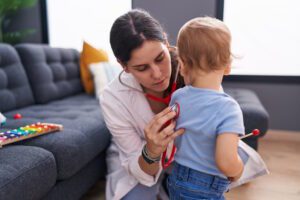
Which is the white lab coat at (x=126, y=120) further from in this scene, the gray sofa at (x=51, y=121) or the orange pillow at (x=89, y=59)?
the orange pillow at (x=89, y=59)

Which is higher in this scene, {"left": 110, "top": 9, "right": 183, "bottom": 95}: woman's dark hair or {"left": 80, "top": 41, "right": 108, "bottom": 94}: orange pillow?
{"left": 110, "top": 9, "right": 183, "bottom": 95}: woman's dark hair

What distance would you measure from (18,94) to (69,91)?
49cm

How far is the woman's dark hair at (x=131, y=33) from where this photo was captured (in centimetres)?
96

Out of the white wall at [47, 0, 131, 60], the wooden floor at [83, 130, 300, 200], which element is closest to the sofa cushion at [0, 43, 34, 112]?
the wooden floor at [83, 130, 300, 200]

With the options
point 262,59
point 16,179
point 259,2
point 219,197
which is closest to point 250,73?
point 262,59

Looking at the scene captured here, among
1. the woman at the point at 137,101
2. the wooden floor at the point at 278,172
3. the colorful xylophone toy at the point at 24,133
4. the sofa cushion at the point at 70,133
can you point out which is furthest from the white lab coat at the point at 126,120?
the wooden floor at the point at 278,172

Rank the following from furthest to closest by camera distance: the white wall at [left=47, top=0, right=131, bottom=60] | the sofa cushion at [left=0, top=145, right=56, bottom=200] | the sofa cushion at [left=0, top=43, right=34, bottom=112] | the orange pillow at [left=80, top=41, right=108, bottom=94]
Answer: the white wall at [left=47, top=0, right=131, bottom=60] → the orange pillow at [left=80, top=41, right=108, bottom=94] → the sofa cushion at [left=0, top=43, right=34, bottom=112] → the sofa cushion at [left=0, top=145, right=56, bottom=200]

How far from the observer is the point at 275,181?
175 centimetres

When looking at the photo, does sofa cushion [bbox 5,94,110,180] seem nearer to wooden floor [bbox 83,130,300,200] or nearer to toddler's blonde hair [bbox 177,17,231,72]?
wooden floor [bbox 83,130,300,200]

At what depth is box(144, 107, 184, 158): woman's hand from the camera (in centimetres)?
74

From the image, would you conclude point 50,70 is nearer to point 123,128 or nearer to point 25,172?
point 123,128

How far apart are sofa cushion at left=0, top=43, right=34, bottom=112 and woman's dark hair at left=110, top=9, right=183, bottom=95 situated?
1.08 meters

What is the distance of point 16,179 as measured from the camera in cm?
89

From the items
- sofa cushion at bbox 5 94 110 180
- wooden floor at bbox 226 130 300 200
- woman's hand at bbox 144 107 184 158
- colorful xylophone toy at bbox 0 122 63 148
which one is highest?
woman's hand at bbox 144 107 184 158
